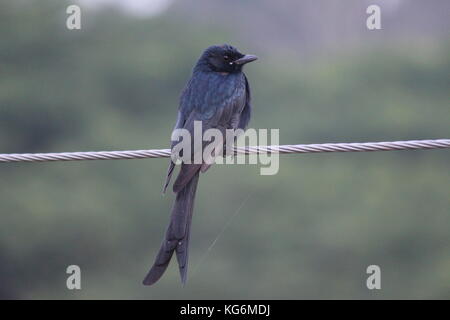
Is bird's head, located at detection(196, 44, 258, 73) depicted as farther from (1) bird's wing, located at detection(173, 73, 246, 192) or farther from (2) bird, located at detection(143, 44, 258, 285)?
(1) bird's wing, located at detection(173, 73, 246, 192)

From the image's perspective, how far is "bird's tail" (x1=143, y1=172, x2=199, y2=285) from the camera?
4.99 m

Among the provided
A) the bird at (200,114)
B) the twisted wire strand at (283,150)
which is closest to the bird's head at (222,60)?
the bird at (200,114)

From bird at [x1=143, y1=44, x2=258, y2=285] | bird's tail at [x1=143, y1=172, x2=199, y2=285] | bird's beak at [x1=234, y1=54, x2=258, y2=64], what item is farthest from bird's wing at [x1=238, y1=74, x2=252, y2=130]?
bird's tail at [x1=143, y1=172, x2=199, y2=285]

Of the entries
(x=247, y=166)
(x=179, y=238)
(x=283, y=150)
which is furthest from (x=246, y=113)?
(x=247, y=166)

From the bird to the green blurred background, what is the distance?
9.20 metres

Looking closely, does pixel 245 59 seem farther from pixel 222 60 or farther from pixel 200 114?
pixel 200 114

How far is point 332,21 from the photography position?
1883cm

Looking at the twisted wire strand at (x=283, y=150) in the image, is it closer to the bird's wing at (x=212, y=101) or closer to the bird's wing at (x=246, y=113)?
the bird's wing at (x=212, y=101)

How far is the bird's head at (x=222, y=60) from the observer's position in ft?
19.5

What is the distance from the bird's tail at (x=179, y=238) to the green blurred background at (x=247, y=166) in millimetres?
9715

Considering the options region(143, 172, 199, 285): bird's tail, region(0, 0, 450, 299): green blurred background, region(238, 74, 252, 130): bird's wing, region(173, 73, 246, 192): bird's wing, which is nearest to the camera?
region(143, 172, 199, 285): bird's tail

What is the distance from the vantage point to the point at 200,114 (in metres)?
5.46
